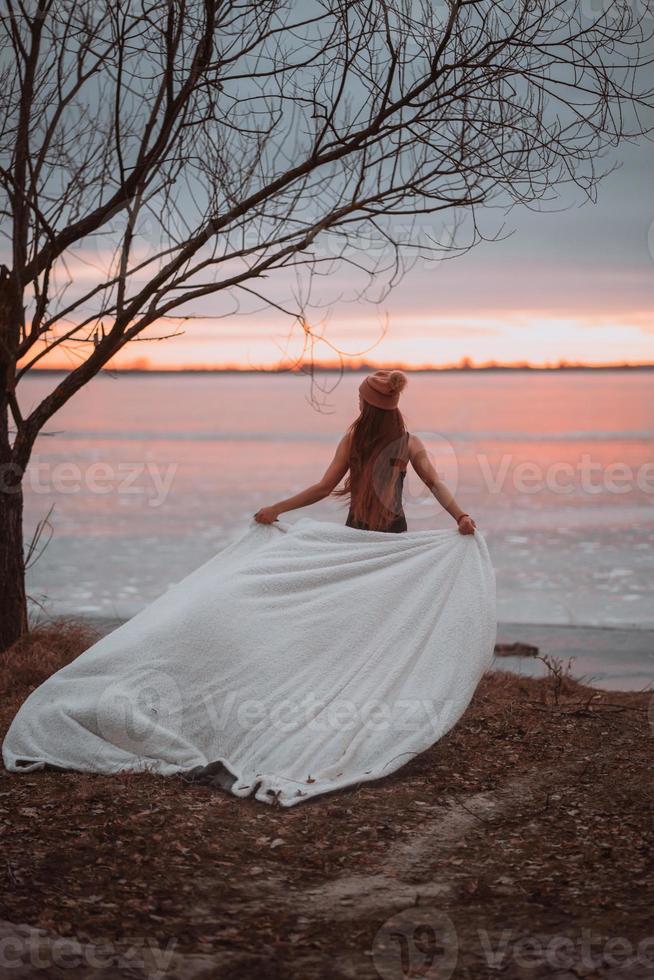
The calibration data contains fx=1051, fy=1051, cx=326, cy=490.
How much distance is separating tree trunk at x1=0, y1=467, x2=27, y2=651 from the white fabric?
221 cm

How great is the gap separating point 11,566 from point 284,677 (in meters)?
3.07

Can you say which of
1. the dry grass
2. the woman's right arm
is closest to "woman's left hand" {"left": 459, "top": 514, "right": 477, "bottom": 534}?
the woman's right arm

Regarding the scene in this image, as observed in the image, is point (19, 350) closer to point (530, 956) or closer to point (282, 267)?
point (282, 267)

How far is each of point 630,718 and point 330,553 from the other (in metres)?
2.39

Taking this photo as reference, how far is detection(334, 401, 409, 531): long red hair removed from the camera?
5.95 m

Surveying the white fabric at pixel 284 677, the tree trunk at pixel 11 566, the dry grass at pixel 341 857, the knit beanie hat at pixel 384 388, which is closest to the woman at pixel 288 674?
the white fabric at pixel 284 677

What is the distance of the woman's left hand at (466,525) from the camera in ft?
18.5

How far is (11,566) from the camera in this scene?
7.53m

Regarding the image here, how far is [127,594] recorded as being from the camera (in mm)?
14641

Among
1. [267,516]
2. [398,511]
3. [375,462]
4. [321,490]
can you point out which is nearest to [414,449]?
[375,462]

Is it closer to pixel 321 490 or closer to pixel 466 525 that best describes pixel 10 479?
pixel 321 490

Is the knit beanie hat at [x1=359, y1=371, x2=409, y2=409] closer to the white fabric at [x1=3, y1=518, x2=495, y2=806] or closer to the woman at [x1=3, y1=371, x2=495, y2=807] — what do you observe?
the woman at [x1=3, y1=371, x2=495, y2=807]

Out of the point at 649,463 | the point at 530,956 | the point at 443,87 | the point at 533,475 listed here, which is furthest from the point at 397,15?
the point at 649,463

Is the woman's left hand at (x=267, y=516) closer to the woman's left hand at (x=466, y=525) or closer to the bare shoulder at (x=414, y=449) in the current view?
the bare shoulder at (x=414, y=449)
